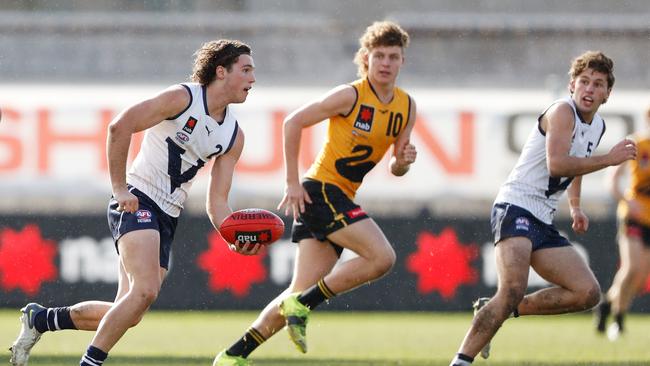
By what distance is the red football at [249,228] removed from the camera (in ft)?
23.9

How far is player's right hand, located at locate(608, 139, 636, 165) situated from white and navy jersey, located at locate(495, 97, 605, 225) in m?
0.35

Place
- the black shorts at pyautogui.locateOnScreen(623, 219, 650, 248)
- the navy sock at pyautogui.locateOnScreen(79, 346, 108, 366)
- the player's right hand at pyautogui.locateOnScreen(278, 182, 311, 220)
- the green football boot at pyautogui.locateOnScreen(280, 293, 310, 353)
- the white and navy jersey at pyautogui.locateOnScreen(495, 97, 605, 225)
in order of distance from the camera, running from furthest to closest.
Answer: the black shorts at pyautogui.locateOnScreen(623, 219, 650, 248), the player's right hand at pyautogui.locateOnScreen(278, 182, 311, 220), the green football boot at pyautogui.locateOnScreen(280, 293, 310, 353), the white and navy jersey at pyautogui.locateOnScreen(495, 97, 605, 225), the navy sock at pyautogui.locateOnScreen(79, 346, 108, 366)

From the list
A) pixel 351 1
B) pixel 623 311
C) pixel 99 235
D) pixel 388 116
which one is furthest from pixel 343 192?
pixel 351 1

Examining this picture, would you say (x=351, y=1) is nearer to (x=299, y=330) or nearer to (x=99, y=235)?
(x=99, y=235)

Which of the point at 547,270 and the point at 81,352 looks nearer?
the point at 547,270

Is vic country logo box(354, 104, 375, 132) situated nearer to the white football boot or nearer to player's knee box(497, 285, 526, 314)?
player's knee box(497, 285, 526, 314)

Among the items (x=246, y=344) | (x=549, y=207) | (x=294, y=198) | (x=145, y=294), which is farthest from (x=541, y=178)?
(x=145, y=294)

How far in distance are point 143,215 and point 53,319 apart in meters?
1.12

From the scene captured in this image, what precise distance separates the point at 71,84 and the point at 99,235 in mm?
2028

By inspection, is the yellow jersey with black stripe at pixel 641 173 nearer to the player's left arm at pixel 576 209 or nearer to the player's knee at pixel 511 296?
the player's left arm at pixel 576 209

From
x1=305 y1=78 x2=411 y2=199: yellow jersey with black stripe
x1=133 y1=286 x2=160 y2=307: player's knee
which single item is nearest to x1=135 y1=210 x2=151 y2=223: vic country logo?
x1=133 y1=286 x2=160 y2=307: player's knee

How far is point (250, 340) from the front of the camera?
7613mm

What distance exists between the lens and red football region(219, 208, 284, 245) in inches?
287

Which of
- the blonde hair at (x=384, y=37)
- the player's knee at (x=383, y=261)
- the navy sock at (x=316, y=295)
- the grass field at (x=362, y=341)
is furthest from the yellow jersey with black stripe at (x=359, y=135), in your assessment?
the grass field at (x=362, y=341)
